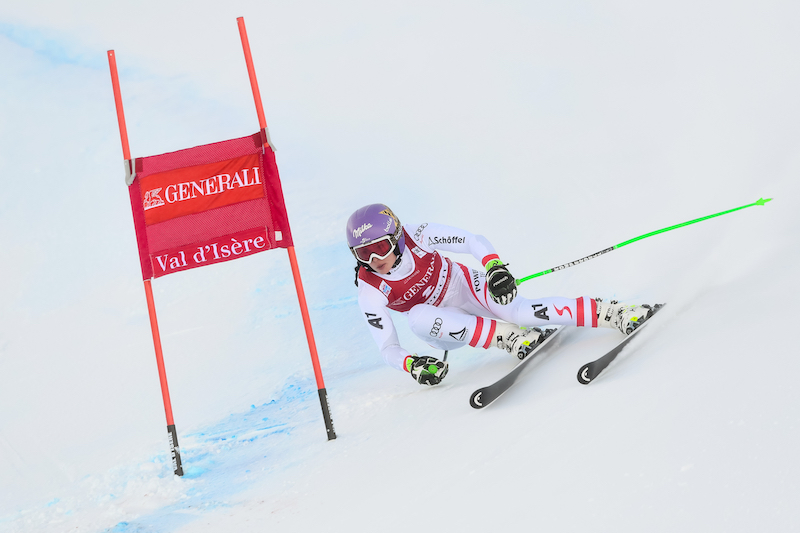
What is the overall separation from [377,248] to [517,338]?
2.82 ft

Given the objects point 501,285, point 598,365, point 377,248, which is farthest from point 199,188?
point 598,365

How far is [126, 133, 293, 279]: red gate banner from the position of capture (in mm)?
3627

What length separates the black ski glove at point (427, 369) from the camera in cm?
355

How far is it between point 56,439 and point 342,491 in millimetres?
2959

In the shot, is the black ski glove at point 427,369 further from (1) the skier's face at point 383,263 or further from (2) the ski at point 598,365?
(2) the ski at point 598,365

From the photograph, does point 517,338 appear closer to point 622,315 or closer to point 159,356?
point 622,315

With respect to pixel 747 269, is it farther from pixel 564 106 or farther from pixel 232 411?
pixel 564 106

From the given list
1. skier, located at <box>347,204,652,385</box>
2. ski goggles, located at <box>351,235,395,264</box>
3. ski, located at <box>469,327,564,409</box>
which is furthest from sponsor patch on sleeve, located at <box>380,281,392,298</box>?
ski, located at <box>469,327,564,409</box>

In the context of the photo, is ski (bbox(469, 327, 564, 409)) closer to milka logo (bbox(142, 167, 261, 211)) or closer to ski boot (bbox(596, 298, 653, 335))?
ski boot (bbox(596, 298, 653, 335))

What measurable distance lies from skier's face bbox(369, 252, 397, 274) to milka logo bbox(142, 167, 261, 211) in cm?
72

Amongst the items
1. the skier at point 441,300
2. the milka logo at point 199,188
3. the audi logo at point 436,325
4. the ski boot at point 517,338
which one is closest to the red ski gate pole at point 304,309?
A: the milka logo at point 199,188

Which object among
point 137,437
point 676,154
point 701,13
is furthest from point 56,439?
point 701,13

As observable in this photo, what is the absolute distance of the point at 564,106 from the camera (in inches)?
373

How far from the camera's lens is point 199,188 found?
365 cm
